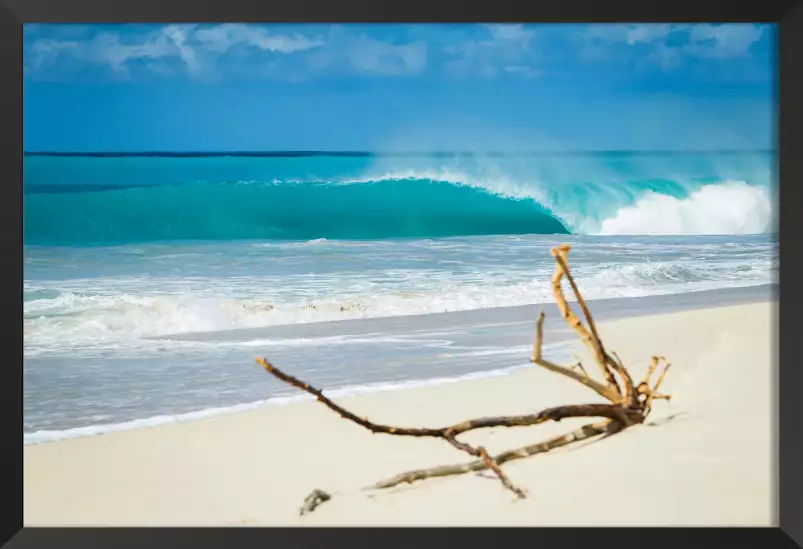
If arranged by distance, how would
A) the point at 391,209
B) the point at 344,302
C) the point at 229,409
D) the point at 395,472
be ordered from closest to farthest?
the point at 395,472
the point at 229,409
the point at 391,209
the point at 344,302

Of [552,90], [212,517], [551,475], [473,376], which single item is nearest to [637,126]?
[552,90]

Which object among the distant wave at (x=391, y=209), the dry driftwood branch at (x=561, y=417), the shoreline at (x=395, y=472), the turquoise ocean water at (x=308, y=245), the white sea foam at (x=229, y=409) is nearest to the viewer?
the dry driftwood branch at (x=561, y=417)

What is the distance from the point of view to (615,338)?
2.86 metres

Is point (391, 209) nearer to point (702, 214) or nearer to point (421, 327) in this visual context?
point (421, 327)

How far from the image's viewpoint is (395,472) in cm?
234

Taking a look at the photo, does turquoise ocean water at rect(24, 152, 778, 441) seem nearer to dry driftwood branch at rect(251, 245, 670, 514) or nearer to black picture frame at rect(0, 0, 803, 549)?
black picture frame at rect(0, 0, 803, 549)

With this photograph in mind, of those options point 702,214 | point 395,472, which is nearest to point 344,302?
point 395,472

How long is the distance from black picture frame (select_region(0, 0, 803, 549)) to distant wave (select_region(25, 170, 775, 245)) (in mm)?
524

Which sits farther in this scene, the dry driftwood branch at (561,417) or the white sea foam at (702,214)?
the white sea foam at (702,214)

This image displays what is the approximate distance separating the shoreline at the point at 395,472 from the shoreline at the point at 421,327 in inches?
1.8

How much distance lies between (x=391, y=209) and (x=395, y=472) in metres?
0.94

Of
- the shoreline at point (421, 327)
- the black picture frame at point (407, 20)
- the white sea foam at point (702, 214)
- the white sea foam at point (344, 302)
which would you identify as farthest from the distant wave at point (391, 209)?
the black picture frame at point (407, 20)

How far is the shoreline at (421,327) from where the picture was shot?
2.48m

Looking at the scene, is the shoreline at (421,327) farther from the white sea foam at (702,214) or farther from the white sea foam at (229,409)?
the white sea foam at (702,214)
